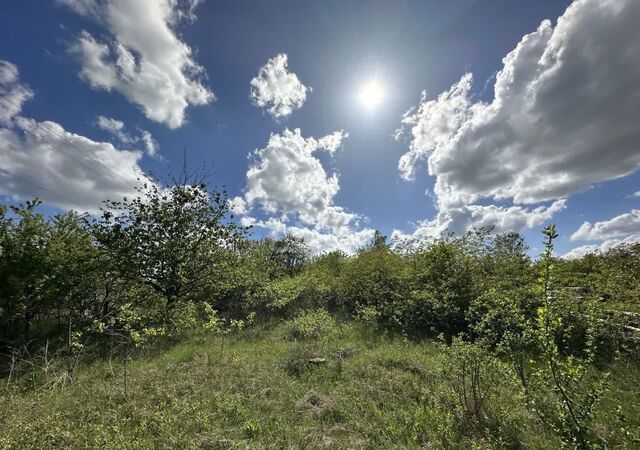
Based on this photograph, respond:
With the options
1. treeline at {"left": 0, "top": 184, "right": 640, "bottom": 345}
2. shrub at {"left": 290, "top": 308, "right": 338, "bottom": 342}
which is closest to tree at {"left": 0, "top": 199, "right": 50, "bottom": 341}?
treeline at {"left": 0, "top": 184, "right": 640, "bottom": 345}

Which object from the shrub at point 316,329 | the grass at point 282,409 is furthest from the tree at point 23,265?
the shrub at point 316,329

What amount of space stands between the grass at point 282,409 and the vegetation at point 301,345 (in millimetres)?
30

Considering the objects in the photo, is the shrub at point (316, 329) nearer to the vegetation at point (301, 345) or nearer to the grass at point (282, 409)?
the vegetation at point (301, 345)

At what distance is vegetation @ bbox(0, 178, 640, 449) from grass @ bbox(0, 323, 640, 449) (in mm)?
30

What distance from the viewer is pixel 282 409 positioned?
4934mm

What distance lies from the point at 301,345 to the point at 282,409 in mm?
3146

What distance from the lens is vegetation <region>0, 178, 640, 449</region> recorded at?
4.04 metres

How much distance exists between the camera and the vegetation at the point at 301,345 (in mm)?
4039

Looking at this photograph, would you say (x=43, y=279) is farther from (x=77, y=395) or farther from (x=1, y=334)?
(x=77, y=395)

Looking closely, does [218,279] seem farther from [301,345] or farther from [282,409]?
[282,409]

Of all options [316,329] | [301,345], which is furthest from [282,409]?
[316,329]

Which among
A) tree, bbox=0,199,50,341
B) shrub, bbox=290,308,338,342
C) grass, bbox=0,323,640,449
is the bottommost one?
grass, bbox=0,323,640,449

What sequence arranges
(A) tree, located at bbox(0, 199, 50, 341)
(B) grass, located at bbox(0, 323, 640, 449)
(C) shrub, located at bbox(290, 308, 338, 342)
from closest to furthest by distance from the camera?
(B) grass, located at bbox(0, 323, 640, 449), (A) tree, located at bbox(0, 199, 50, 341), (C) shrub, located at bbox(290, 308, 338, 342)

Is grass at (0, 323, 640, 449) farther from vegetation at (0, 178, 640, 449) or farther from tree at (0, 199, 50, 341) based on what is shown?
tree at (0, 199, 50, 341)
